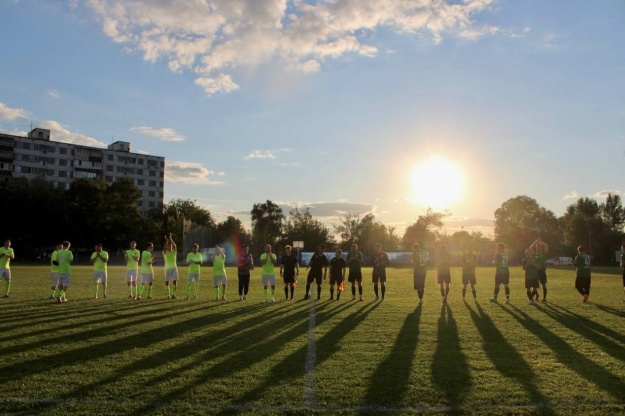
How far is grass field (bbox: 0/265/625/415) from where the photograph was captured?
6230 mm

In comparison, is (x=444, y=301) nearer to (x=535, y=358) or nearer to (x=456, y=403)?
(x=535, y=358)

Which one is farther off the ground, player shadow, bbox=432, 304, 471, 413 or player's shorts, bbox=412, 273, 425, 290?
player's shorts, bbox=412, 273, 425, 290

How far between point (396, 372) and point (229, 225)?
11804 cm

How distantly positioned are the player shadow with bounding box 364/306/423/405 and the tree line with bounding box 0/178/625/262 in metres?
50.9

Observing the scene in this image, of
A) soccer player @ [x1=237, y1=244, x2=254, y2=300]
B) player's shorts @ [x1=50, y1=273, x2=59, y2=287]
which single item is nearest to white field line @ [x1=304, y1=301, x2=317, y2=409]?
soccer player @ [x1=237, y1=244, x2=254, y2=300]

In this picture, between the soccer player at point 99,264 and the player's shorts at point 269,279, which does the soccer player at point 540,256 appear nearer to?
the player's shorts at point 269,279

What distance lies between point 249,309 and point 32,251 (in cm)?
8050

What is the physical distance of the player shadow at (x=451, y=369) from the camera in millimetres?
6652

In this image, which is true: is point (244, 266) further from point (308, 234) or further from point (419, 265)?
point (308, 234)

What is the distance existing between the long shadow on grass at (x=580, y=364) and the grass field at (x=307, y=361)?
32 millimetres

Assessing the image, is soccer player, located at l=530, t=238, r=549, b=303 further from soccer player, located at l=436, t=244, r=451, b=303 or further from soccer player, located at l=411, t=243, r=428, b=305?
soccer player, located at l=411, t=243, r=428, b=305

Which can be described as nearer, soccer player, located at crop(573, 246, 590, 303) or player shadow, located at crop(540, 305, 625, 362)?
player shadow, located at crop(540, 305, 625, 362)

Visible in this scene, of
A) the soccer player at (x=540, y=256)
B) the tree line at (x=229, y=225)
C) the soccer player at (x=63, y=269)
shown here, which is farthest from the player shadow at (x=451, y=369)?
the tree line at (x=229, y=225)

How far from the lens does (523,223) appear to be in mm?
120625
